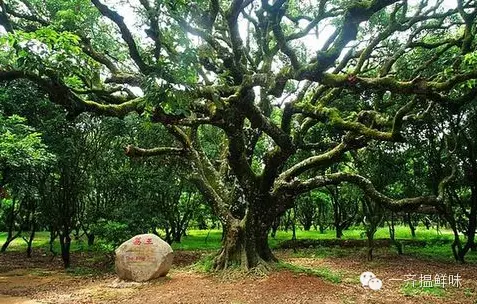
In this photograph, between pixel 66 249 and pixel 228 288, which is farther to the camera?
pixel 66 249

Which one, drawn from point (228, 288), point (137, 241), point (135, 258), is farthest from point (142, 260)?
point (228, 288)

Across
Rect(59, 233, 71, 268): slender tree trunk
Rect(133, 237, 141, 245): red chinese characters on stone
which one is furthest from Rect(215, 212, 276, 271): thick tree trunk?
Rect(59, 233, 71, 268): slender tree trunk

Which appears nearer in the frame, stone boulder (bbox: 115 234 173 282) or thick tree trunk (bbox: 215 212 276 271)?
stone boulder (bbox: 115 234 173 282)

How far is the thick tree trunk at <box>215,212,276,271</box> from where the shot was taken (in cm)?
1290

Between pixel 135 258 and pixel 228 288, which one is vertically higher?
pixel 135 258

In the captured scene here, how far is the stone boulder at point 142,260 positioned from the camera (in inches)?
478

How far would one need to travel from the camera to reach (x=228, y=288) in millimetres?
11227

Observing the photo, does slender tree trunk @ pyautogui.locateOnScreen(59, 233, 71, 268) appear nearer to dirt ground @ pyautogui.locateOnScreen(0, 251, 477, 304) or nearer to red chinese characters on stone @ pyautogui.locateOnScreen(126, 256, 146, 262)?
dirt ground @ pyautogui.locateOnScreen(0, 251, 477, 304)

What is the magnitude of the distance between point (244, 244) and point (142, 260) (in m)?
2.95

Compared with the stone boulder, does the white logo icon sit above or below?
below

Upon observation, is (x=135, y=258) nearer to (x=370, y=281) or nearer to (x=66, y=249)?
(x=66, y=249)

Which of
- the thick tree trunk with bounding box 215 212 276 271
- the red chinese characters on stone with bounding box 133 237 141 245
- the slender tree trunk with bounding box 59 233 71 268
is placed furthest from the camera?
the slender tree trunk with bounding box 59 233 71 268

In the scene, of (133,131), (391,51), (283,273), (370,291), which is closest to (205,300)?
(283,273)

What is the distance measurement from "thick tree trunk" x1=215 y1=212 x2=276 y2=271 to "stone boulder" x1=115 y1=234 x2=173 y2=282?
1.70 meters
